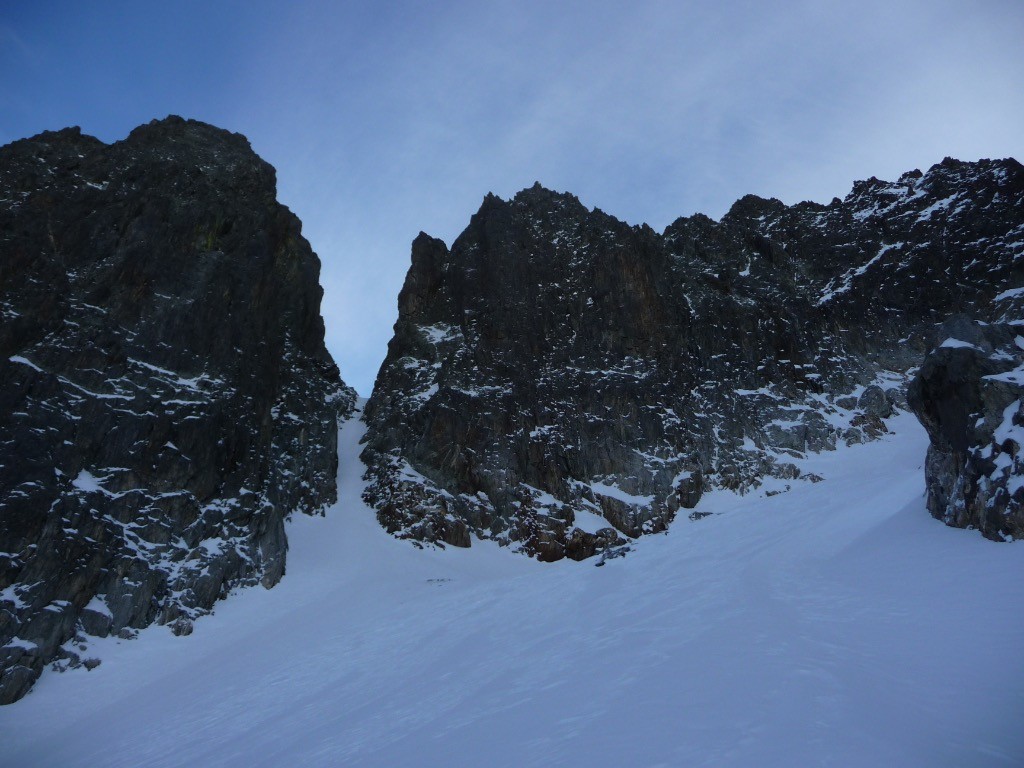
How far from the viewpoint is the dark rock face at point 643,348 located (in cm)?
5316

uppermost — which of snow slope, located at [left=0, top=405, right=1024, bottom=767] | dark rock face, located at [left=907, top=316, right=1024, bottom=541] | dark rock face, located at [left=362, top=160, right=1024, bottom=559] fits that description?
dark rock face, located at [left=362, top=160, right=1024, bottom=559]

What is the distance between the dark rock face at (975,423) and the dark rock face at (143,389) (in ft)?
121

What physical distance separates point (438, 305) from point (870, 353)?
49026 mm

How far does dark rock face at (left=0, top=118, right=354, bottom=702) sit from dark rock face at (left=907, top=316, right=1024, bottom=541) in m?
36.8

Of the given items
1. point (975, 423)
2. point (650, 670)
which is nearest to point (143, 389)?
point (650, 670)

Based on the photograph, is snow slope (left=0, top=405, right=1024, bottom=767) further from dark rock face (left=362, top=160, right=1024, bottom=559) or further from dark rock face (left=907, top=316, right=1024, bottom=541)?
dark rock face (left=362, top=160, right=1024, bottom=559)

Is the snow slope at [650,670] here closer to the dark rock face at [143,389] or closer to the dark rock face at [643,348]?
the dark rock face at [143,389]

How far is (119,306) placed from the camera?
1724 inches

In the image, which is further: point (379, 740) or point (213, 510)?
point (213, 510)

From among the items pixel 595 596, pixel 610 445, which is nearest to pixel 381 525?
pixel 610 445

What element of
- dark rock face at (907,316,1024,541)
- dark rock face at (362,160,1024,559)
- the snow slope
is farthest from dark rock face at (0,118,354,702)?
dark rock face at (907,316,1024,541)

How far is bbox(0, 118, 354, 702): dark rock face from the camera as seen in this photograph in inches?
1298

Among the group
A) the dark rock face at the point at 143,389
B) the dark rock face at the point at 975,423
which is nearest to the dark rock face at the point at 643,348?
the dark rock face at the point at 143,389

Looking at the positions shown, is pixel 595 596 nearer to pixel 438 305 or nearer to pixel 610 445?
pixel 610 445
